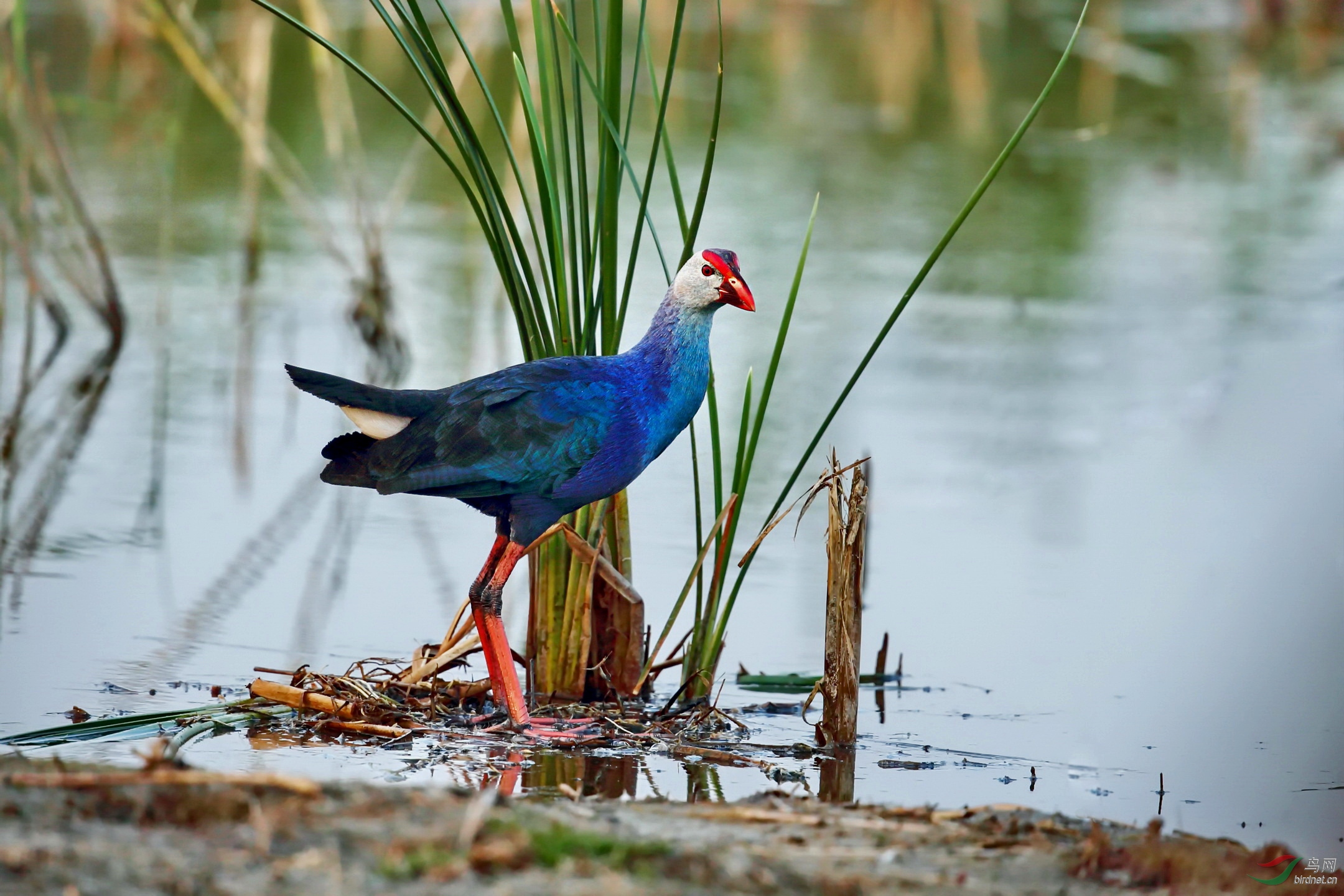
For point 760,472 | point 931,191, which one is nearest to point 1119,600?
point 760,472

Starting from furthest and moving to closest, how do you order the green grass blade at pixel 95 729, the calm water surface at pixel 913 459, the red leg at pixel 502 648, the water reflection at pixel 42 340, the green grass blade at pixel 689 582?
the water reflection at pixel 42 340 → the calm water surface at pixel 913 459 → the green grass blade at pixel 689 582 → the red leg at pixel 502 648 → the green grass blade at pixel 95 729

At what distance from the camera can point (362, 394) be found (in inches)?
156

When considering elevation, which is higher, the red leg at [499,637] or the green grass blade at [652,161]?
the green grass blade at [652,161]

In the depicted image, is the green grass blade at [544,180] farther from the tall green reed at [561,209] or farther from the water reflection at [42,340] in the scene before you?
the water reflection at [42,340]

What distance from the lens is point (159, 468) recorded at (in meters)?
6.57

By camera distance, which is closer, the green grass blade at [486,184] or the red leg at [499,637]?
the green grass blade at [486,184]

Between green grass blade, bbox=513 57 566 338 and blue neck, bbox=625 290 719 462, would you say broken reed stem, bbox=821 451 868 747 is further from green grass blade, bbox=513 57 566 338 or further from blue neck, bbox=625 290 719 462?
green grass blade, bbox=513 57 566 338

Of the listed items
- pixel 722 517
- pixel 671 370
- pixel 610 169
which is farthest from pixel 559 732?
pixel 610 169

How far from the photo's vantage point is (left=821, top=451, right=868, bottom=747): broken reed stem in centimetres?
415

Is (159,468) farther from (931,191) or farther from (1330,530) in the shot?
(931,191)

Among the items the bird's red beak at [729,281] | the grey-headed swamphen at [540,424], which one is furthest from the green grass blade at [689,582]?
the bird's red beak at [729,281]

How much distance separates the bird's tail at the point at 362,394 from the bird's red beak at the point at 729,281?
0.77 metres

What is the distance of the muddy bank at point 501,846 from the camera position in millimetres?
2482

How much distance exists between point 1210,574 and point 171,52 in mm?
12696
